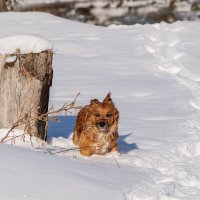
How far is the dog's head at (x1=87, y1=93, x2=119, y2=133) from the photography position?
6.66m

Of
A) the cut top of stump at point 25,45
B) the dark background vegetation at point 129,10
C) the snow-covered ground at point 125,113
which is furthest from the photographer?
the dark background vegetation at point 129,10

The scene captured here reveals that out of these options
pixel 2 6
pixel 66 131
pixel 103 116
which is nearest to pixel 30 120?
pixel 103 116

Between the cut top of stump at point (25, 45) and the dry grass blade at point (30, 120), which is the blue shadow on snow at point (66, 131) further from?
the cut top of stump at point (25, 45)

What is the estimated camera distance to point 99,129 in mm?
6684

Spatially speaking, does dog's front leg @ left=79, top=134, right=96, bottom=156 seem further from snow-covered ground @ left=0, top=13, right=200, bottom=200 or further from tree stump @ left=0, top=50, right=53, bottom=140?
tree stump @ left=0, top=50, right=53, bottom=140

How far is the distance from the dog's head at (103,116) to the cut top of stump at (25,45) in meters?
0.73

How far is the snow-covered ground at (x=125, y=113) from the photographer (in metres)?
5.27

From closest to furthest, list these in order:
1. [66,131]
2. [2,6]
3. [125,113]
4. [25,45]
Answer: [25,45] → [66,131] → [125,113] → [2,6]

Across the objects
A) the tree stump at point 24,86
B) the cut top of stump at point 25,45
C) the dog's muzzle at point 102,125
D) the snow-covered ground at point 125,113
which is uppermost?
the cut top of stump at point 25,45

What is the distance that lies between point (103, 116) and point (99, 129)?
131mm

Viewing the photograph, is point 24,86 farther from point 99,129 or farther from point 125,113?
point 125,113

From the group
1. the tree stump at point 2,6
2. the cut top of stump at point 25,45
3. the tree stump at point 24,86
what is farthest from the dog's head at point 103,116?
the tree stump at point 2,6

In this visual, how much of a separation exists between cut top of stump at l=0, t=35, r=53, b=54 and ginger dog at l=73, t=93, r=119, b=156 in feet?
2.47

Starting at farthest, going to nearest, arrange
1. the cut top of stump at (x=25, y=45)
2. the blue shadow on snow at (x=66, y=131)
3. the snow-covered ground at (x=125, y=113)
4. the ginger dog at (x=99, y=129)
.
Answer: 1. the blue shadow on snow at (x=66, y=131)
2. the ginger dog at (x=99, y=129)
3. the cut top of stump at (x=25, y=45)
4. the snow-covered ground at (x=125, y=113)
